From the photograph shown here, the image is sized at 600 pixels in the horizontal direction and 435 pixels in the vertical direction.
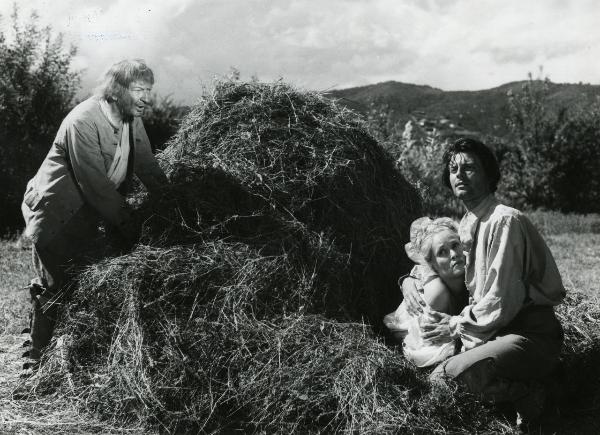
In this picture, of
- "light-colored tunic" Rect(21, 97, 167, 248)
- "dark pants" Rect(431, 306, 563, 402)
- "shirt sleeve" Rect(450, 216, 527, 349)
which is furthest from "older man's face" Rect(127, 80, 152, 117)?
"dark pants" Rect(431, 306, 563, 402)

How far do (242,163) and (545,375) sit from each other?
2.39 meters

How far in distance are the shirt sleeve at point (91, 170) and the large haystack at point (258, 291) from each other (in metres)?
0.29

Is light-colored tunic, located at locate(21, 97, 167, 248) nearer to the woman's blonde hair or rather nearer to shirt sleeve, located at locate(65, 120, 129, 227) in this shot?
shirt sleeve, located at locate(65, 120, 129, 227)

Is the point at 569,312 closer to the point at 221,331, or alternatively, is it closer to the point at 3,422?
the point at 221,331

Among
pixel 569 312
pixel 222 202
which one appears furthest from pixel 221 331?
pixel 569 312

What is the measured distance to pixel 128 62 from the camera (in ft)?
13.4

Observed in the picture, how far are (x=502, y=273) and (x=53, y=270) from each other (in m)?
2.70

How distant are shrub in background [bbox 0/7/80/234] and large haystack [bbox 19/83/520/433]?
331 inches

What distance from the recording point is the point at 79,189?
13.0ft

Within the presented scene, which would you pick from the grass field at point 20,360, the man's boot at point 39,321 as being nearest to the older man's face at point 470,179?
the grass field at point 20,360

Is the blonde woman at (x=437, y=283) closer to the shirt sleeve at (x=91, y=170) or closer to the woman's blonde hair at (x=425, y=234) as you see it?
the woman's blonde hair at (x=425, y=234)

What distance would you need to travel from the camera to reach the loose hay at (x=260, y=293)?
3.27 metres

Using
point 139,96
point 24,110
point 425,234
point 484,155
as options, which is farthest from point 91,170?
point 24,110

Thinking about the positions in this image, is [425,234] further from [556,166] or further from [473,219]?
[556,166]
